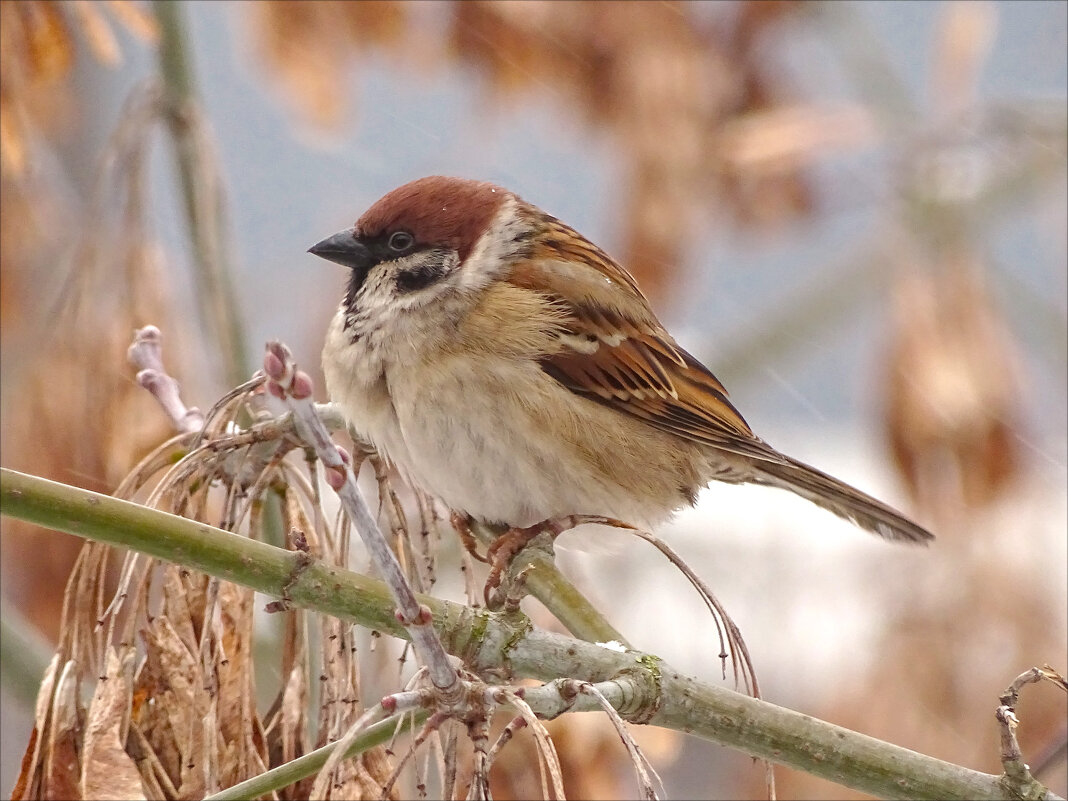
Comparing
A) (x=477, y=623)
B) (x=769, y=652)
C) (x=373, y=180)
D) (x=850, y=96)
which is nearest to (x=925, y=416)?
(x=769, y=652)

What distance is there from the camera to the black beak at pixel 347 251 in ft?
7.49

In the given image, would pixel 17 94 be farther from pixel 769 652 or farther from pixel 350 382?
pixel 769 652

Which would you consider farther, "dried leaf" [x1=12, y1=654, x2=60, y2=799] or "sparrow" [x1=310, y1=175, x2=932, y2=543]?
"sparrow" [x1=310, y1=175, x2=932, y2=543]

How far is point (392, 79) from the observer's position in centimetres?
370

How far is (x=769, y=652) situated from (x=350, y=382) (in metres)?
2.09

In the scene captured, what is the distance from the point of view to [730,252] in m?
4.47

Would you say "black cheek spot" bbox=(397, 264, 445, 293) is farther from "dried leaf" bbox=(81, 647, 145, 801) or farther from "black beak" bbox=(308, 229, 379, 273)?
"dried leaf" bbox=(81, 647, 145, 801)

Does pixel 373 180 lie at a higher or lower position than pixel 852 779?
higher

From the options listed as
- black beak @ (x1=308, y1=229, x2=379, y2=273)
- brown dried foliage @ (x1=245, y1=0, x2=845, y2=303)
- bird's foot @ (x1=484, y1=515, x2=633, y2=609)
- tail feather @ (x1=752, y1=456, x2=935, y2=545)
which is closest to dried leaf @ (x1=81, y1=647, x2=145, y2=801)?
bird's foot @ (x1=484, y1=515, x2=633, y2=609)

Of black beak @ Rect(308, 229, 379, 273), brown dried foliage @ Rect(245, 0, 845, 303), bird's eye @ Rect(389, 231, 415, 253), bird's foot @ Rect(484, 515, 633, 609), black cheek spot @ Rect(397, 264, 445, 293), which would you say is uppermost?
brown dried foliage @ Rect(245, 0, 845, 303)

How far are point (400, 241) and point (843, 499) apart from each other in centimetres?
95

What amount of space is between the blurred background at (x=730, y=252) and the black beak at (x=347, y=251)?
0.34 meters

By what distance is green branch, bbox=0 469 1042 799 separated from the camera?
4.41 ft

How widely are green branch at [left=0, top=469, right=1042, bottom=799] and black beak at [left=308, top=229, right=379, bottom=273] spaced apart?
0.91 metres
